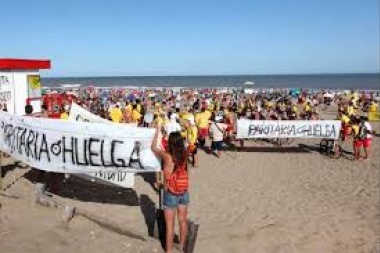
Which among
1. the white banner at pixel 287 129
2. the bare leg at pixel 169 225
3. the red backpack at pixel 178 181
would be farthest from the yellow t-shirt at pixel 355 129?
the red backpack at pixel 178 181

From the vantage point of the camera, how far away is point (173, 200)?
681 cm

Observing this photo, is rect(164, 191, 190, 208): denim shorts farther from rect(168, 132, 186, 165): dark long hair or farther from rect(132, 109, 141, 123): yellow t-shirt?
rect(132, 109, 141, 123): yellow t-shirt

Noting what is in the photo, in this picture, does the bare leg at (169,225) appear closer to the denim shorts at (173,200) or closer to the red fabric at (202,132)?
the denim shorts at (173,200)

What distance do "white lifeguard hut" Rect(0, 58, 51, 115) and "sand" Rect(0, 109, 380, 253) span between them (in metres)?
2.76

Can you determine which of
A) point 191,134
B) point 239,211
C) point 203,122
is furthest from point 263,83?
point 239,211

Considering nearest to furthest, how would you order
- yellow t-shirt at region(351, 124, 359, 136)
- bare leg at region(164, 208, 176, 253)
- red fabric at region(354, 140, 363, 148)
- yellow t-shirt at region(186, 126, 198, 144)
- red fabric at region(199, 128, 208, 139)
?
bare leg at region(164, 208, 176, 253), yellow t-shirt at region(186, 126, 198, 144), red fabric at region(354, 140, 363, 148), yellow t-shirt at region(351, 124, 359, 136), red fabric at region(199, 128, 208, 139)

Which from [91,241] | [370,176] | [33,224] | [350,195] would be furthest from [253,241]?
[370,176]

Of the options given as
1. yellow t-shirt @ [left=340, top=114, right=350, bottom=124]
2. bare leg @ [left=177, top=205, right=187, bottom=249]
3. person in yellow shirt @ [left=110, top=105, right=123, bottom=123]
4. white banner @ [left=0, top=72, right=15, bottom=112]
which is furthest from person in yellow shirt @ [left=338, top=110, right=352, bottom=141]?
bare leg @ [left=177, top=205, right=187, bottom=249]

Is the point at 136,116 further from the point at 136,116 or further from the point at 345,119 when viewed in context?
the point at 345,119

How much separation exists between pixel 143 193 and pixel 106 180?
203cm

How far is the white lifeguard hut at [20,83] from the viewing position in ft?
48.9

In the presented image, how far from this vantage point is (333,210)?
10.9 meters

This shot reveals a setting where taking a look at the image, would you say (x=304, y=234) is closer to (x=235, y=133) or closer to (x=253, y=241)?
(x=253, y=241)

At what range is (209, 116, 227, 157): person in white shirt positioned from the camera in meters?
16.1
